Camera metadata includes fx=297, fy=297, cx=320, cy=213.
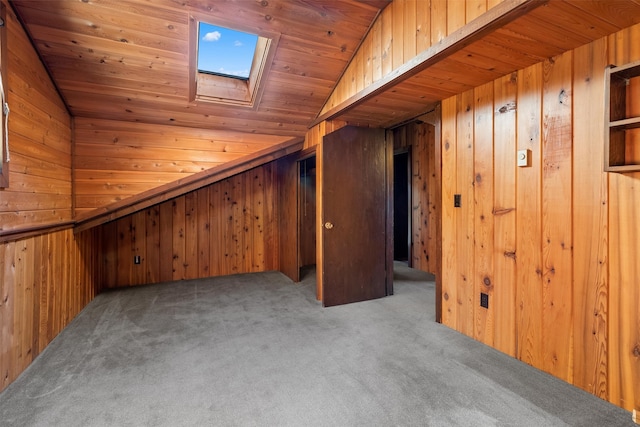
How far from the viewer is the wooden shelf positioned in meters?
1.42

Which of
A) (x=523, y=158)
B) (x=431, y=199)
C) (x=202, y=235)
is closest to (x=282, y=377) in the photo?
(x=523, y=158)

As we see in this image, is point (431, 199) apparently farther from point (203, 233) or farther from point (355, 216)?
point (203, 233)

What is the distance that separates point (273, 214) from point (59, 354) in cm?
315

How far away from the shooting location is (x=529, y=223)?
1954mm

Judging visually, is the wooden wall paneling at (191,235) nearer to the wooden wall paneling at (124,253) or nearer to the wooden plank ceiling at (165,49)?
the wooden wall paneling at (124,253)

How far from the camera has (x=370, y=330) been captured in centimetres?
253

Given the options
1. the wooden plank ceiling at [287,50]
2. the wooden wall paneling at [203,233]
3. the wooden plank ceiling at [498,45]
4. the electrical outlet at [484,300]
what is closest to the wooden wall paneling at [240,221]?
the wooden wall paneling at [203,233]

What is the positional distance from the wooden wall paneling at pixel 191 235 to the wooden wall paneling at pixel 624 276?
4.41 meters

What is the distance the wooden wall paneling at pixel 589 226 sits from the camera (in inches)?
63.1

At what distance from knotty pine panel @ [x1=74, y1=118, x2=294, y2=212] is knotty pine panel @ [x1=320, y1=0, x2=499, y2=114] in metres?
1.66

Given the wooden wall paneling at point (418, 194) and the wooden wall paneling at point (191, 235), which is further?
the wooden wall paneling at point (418, 194)

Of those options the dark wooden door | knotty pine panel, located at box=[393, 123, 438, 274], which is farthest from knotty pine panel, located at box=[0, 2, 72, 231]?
knotty pine panel, located at box=[393, 123, 438, 274]

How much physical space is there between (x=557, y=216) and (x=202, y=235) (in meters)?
4.17

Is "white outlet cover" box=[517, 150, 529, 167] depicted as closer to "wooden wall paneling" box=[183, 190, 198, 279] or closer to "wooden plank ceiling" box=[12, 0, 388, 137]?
"wooden plank ceiling" box=[12, 0, 388, 137]
